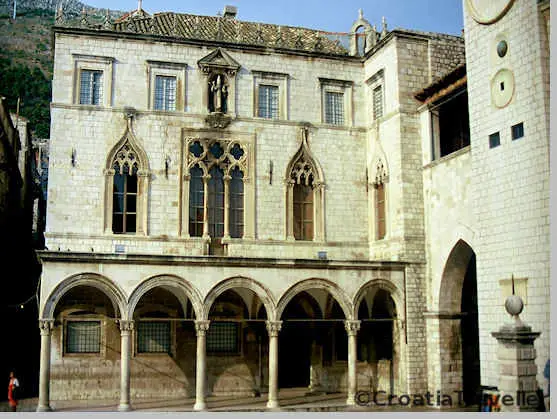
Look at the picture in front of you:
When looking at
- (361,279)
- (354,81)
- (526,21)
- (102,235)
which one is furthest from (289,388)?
(526,21)

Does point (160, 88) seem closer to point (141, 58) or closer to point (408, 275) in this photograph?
point (141, 58)

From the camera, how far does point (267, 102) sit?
91.6ft

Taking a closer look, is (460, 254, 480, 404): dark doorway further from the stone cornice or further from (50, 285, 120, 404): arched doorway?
(50, 285, 120, 404): arched doorway

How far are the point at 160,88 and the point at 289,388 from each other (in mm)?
12555

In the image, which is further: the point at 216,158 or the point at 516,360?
the point at 216,158

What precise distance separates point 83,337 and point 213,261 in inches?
243

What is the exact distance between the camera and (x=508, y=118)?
64.0 ft

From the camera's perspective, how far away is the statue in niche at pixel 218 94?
2703 centimetres

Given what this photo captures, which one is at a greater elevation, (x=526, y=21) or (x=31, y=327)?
(x=526, y=21)

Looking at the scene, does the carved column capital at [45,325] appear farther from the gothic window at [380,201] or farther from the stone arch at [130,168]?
the gothic window at [380,201]

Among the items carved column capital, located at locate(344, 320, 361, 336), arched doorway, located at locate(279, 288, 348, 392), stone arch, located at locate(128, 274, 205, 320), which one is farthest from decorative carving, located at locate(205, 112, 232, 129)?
carved column capital, located at locate(344, 320, 361, 336)

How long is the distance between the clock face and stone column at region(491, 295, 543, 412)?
827 centimetres

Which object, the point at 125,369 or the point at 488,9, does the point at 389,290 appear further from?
the point at 488,9

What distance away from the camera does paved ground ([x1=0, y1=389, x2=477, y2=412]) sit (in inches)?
898
